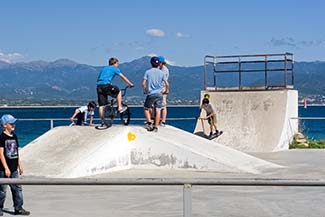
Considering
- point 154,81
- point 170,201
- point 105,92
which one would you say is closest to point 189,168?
point 154,81

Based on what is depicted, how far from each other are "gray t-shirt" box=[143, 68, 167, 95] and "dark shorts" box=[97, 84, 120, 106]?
0.75 meters

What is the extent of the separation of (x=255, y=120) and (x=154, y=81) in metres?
8.44

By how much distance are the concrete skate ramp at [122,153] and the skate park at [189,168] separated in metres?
0.02

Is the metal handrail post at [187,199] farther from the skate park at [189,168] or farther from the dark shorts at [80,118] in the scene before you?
the dark shorts at [80,118]

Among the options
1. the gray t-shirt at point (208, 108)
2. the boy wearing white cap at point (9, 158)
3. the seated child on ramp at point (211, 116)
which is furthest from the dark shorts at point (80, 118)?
the boy wearing white cap at point (9, 158)

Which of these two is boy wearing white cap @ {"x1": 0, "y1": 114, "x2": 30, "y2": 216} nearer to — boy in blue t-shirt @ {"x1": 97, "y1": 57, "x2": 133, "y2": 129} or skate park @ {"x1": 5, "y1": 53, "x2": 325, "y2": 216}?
skate park @ {"x1": 5, "y1": 53, "x2": 325, "y2": 216}

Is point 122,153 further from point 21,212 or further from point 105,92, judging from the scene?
point 21,212

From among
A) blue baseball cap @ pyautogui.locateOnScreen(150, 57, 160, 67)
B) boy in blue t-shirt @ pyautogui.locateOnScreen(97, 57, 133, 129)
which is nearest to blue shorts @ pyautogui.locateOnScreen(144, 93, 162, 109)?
boy in blue t-shirt @ pyautogui.locateOnScreen(97, 57, 133, 129)

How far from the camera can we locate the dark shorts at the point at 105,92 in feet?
57.0

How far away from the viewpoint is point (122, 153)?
17.2 meters

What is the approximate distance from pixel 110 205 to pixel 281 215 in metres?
2.57

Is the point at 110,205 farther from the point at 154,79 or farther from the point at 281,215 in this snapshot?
the point at 154,79

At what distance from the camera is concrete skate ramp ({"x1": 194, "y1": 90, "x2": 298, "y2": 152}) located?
2481cm

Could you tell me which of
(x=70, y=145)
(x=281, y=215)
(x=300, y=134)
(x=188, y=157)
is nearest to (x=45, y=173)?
(x=70, y=145)
